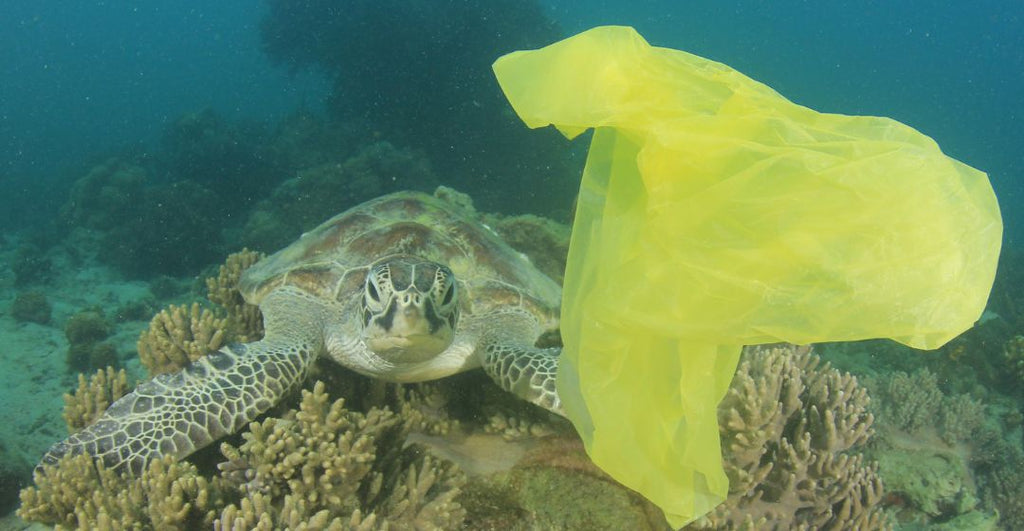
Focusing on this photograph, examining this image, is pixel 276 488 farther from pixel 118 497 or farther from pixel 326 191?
pixel 326 191

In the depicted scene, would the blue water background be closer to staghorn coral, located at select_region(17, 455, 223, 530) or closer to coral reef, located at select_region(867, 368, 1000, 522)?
staghorn coral, located at select_region(17, 455, 223, 530)

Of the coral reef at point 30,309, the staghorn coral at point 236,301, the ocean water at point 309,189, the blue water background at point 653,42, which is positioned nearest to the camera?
the staghorn coral at point 236,301

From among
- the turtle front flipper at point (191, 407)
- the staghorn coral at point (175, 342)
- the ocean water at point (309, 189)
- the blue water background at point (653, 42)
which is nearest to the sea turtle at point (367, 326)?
the turtle front flipper at point (191, 407)

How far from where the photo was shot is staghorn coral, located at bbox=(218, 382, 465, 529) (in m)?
2.16

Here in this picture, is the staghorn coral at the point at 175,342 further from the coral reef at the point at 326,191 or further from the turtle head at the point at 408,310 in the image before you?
the coral reef at the point at 326,191

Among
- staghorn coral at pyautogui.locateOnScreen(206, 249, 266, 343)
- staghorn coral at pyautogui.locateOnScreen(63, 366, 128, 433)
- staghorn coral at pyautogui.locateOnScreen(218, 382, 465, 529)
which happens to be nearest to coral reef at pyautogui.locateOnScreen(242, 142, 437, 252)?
staghorn coral at pyautogui.locateOnScreen(206, 249, 266, 343)

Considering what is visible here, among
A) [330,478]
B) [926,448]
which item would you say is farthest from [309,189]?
[926,448]

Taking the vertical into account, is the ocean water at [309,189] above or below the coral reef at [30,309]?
above

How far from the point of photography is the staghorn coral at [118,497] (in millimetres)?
2078

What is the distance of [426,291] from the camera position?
→ 2832mm

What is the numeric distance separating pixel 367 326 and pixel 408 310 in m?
0.29

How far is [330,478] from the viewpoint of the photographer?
2.20m

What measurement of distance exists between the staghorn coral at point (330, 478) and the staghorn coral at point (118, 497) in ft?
0.49

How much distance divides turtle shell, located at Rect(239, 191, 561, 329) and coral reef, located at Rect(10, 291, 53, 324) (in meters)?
7.12
